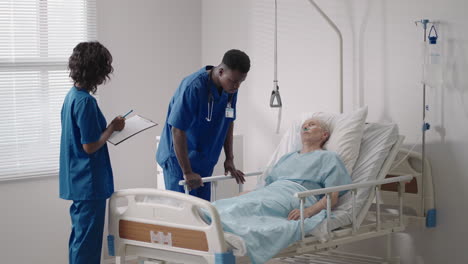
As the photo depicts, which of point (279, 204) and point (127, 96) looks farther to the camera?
point (127, 96)

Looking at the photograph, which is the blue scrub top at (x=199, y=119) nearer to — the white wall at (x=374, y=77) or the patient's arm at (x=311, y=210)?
the patient's arm at (x=311, y=210)

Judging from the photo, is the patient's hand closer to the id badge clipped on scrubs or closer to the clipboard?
the id badge clipped on scrubs

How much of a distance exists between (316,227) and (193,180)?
635 millimetres

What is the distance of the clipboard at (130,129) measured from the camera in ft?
11.2

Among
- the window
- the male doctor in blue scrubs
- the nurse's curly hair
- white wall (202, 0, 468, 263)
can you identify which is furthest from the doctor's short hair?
the window

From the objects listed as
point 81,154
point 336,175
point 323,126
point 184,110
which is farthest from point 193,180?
point 323,126

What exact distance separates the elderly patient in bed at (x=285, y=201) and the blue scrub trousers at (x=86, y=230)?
1.95 feet

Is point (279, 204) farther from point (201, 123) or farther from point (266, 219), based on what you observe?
point (201, 123)

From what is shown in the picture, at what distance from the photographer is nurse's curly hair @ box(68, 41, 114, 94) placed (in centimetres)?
330

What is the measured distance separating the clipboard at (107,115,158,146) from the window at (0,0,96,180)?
3.86 ft

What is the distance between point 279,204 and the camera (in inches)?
132

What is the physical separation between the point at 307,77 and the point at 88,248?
1895mm

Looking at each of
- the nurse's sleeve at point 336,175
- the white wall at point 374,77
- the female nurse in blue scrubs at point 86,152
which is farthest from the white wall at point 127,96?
the nurse's sleeve at point 336,175

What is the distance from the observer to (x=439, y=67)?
12.2ft
